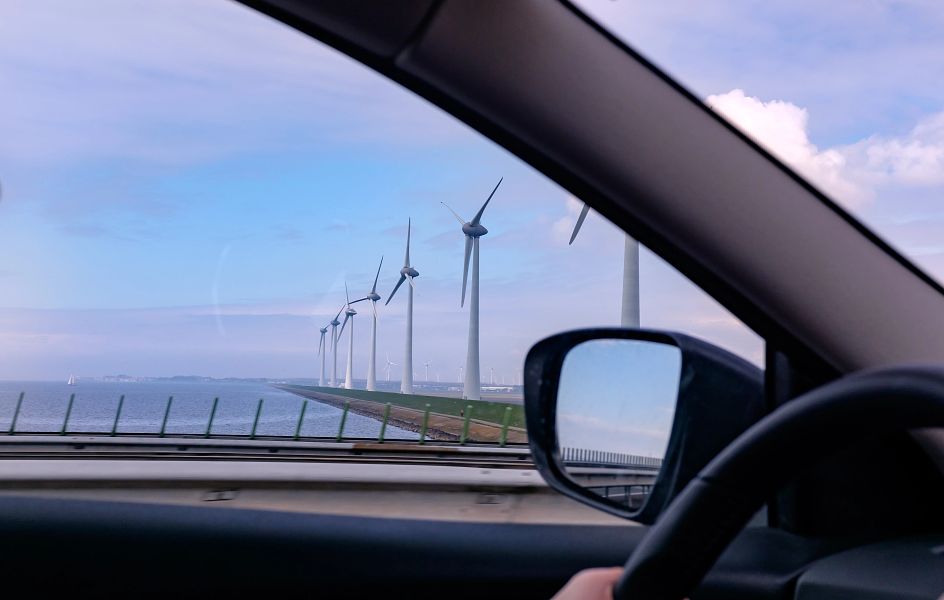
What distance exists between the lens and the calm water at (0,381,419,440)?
384 cm

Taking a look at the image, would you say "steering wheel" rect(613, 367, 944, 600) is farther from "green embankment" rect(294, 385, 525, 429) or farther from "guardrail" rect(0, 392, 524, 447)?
"guardrail" rect(0, 392, 524, 447)

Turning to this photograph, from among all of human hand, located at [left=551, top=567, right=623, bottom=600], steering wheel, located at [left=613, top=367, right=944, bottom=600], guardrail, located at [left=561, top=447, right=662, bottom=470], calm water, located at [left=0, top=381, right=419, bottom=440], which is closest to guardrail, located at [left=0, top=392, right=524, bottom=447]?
calm water, located at [left=0, top=381, right=419, bottom=440]

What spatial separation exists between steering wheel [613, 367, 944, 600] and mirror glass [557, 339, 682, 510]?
0.57m

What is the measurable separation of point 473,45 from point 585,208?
1.29 ft

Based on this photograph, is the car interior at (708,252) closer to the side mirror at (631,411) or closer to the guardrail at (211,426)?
the side mirror at (631,411)

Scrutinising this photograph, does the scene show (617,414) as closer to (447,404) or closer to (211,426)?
(447,404)

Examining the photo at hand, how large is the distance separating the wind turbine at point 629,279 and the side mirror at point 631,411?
0.15 metres

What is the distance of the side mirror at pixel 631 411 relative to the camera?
1.51m

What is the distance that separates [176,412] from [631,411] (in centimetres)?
324

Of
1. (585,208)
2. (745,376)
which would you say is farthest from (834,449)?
(585,208)

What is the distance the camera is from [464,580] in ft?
7.91

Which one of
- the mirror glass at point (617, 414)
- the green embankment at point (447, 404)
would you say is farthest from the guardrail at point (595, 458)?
the green embankment at point (447, 404)

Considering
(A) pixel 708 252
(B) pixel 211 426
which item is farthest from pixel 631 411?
(B) pixel 211 426

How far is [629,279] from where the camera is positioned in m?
2.27
